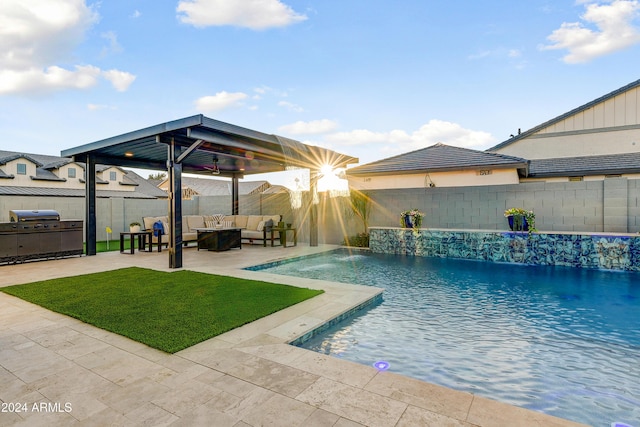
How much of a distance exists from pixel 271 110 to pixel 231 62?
187 cm

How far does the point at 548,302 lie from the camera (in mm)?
4488

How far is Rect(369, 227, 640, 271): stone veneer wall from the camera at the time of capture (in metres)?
6.76

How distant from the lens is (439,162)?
11.8 metres

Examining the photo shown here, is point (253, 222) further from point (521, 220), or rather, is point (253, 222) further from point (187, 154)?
point (521, 220)

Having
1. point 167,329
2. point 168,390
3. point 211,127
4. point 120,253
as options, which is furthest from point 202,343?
point 120,253

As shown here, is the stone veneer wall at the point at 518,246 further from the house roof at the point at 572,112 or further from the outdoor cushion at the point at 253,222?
the house roof at the point at 572,112

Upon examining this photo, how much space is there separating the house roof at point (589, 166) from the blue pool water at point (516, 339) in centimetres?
776

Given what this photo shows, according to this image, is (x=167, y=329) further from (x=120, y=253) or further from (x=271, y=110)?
(x=271, y=110)

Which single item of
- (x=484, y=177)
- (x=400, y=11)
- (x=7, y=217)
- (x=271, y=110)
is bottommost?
(x=7, y=217)

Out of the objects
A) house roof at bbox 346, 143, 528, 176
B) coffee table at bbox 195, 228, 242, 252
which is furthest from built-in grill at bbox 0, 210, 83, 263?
house roof at bbox 346, 143, 528, 176

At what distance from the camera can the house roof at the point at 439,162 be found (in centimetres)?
1058

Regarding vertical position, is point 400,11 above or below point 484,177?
above

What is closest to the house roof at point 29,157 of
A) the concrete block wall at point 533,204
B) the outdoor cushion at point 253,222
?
the outdoor cushion at point 253,222

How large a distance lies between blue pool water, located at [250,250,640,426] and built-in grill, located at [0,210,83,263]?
6.39m
